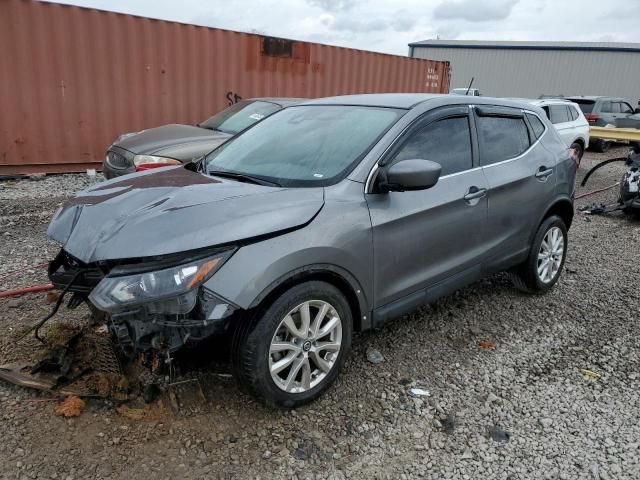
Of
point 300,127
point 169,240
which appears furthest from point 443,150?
point 169,240

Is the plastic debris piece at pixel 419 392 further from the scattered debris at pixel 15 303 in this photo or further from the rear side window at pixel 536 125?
the scattered debris at pixel 15 303

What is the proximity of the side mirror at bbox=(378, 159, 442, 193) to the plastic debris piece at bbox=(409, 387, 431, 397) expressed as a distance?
1.17 meters

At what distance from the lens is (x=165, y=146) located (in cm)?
577

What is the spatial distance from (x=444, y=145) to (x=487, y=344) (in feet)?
4.63

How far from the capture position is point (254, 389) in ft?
8.05

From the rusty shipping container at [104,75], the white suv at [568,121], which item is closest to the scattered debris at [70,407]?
the rusty shipping container at [104,75]

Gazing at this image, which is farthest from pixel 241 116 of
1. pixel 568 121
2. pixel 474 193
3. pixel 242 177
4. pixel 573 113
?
pixel 573 113

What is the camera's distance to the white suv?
10172 mm

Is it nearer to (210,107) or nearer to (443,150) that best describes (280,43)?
(210,107)

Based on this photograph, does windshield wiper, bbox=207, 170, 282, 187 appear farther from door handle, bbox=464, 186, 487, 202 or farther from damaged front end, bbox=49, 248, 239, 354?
door handle, bbox=464, 186, 487, 202

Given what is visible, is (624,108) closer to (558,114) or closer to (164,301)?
(558,114)

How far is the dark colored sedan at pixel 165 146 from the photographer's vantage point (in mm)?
5555

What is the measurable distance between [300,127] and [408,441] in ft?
6.74

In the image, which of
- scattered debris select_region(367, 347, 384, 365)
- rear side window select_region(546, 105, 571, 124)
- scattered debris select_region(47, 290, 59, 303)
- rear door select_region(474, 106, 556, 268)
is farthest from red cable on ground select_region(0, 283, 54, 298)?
rear side window select_region(546, 105, 571, 124)
